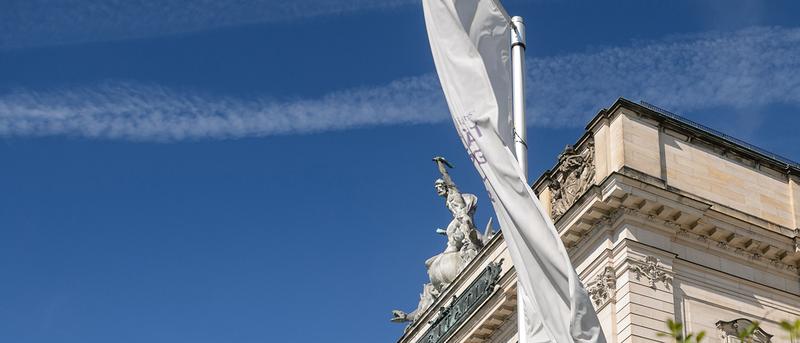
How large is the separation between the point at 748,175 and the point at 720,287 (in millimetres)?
4224

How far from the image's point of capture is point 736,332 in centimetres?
3189

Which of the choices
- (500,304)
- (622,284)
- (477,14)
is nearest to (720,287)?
(622,284)

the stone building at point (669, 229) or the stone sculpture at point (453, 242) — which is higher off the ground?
the stone sculpture at point (453, 242)

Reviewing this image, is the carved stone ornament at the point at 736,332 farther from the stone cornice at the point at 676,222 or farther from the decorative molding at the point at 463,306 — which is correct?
the decorative molding at the point at 463,306

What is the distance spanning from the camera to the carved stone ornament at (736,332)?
31.8m

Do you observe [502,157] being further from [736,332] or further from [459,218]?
[459,218]

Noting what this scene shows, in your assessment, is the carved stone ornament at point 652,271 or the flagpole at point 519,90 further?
the carved stone ornament at point 652,271

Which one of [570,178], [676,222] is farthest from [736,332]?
[570,178]

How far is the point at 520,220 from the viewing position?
16.7m

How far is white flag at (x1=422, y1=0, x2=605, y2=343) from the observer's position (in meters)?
16.2

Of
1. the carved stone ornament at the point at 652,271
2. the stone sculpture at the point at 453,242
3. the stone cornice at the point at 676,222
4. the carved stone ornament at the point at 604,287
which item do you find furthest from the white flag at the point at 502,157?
the stone sculpture at the point at 453,242

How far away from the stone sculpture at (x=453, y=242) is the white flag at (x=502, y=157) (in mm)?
22982

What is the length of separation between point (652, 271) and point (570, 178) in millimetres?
4109

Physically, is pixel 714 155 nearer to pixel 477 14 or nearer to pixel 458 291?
pixel 458 291
